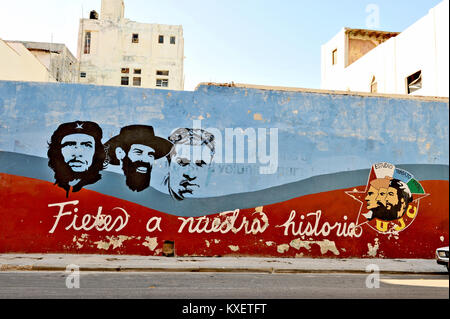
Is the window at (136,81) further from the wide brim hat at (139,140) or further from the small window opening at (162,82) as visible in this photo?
the wide brim hat at (139,140)

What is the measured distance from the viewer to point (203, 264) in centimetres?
1036

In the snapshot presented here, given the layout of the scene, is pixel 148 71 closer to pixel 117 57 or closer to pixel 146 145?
pixel 117 57

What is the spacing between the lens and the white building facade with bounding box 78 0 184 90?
48938 millimetres

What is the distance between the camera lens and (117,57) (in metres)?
49.2

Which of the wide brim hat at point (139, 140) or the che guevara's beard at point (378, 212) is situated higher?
the wide brim hat at point (139, 140)

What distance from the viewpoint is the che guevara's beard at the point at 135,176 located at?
460 inches

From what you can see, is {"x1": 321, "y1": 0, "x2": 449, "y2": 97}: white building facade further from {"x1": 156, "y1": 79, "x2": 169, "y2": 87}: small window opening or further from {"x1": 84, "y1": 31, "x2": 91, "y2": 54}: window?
{"x1": 84, "y1": 31, "x2": 91, "y2": 54}: window

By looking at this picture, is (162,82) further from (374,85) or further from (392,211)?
(392,211)

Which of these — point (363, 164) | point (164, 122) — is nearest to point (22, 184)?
point (164, 122)

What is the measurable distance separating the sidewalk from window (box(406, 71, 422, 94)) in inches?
422

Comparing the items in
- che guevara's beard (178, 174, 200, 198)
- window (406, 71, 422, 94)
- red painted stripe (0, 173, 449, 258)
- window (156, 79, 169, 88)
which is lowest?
red painted stripe (0, 173, 449, 258)

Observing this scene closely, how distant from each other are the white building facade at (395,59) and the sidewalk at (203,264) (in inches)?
257

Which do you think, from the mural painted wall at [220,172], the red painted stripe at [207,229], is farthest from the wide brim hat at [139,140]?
the red painted stripe at [207,229]

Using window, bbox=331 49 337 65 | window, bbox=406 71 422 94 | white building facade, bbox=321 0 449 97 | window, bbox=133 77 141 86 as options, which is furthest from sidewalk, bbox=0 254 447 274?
window, bbox=133 77 141 86
